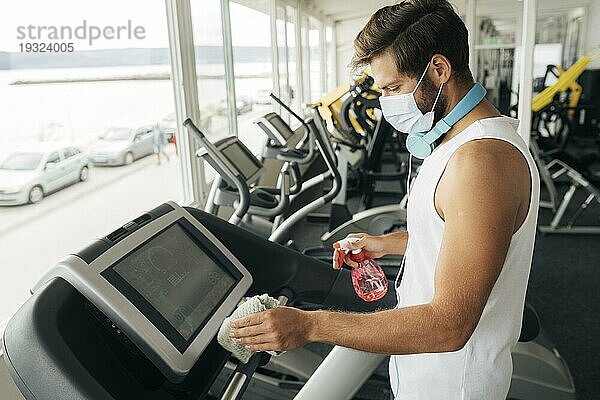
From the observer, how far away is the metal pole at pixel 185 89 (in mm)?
3141

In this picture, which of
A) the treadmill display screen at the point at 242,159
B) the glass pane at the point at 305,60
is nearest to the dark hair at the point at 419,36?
the treadmill display screen at the point at 242,159

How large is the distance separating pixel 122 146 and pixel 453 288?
2.28 meters

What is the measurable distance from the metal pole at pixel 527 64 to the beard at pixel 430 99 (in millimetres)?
3722

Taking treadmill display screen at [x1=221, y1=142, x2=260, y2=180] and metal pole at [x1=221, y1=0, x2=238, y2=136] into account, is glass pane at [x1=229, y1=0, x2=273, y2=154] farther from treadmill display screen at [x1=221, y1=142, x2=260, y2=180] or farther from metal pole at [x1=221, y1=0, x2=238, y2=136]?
treadmill display screen at [x1=221, y1=142, x2=260, y2=180]

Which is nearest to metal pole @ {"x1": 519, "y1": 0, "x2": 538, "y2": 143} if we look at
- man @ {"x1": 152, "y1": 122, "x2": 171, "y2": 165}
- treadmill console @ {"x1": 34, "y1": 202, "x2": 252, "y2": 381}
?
man @ {"x1": 152, "y1": 122, "x2": 171, "y2": 165}

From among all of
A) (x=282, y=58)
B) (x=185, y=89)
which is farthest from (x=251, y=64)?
Answer: (x=185, y=89)

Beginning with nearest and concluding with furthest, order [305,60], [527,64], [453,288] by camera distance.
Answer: [453,288], [527,64], [305,60]

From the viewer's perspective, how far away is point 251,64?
5.17m

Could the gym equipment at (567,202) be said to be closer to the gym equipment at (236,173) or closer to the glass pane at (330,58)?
the gym equipment at (236,173)

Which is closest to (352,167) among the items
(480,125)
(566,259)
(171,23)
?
(566,259)

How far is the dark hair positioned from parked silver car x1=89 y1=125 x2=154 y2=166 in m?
1.80

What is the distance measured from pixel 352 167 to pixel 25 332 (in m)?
4.09

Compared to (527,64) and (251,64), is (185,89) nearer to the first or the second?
(251,64)

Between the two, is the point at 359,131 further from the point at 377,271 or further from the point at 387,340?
the point at 387,340
